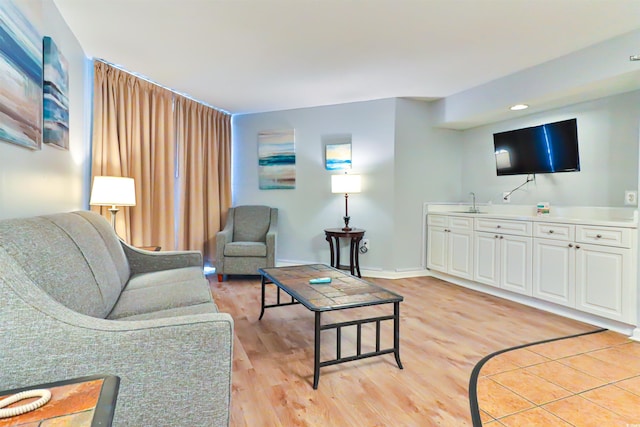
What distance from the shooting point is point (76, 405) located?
0.68 meters

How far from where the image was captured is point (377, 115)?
432cm

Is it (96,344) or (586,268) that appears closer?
(96,344)

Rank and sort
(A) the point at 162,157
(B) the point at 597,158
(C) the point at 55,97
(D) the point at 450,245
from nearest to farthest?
(C) the point at 55,97 → (B) the point at 597,158 → (A) the point at 162,157 → (D) the point at 450,245

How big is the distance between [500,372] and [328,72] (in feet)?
9.15

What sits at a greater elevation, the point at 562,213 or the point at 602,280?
the point at 562,213

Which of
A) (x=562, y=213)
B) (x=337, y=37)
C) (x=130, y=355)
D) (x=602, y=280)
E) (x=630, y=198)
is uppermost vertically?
(x=337, y=37)

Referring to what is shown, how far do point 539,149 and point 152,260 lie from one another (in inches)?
147

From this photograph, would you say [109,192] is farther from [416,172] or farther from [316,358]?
[416,172]

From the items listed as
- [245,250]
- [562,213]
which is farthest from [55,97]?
[562,213]

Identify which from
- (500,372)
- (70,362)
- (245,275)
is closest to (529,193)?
(500,372)

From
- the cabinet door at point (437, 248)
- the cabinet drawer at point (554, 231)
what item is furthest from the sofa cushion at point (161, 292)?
the cabinet door at point (437, 248)

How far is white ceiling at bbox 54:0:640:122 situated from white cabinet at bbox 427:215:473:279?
5.04ft

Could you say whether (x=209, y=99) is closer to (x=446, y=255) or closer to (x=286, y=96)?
(x=286, y=96)

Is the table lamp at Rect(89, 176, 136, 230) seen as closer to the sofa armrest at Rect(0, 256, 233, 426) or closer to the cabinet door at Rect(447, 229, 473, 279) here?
the sofa armrest at Rect(0, 256, 233, 426)
